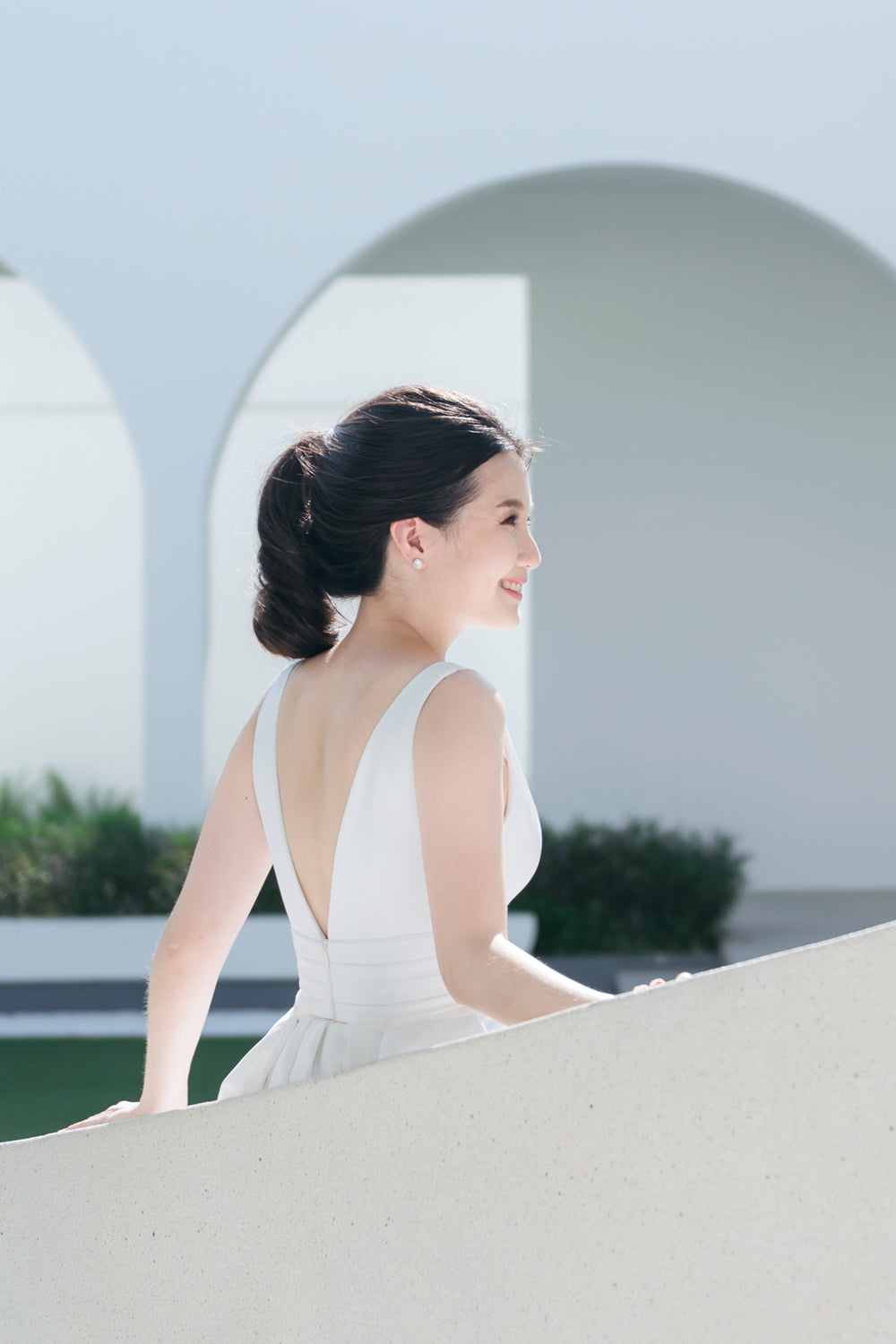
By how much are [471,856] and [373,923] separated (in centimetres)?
25

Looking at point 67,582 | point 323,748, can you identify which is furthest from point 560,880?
point 323,748

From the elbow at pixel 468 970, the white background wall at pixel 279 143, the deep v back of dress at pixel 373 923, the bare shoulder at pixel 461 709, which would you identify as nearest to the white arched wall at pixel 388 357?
the white background wall at pixel 279 143

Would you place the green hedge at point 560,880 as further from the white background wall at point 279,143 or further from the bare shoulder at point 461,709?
the bare shoulder at point 461,709

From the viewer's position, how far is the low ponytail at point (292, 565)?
1683 millimetres

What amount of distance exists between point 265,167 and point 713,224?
147 inches

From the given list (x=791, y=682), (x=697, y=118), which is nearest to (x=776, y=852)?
(x=791, y=682)

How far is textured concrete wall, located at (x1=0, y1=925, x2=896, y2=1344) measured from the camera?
1.10 meters

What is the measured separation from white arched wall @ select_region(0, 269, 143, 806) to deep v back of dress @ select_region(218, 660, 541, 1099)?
9700mm

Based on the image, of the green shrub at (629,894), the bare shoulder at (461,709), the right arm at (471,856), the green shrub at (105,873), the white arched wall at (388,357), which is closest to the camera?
the right arm at (471,856)

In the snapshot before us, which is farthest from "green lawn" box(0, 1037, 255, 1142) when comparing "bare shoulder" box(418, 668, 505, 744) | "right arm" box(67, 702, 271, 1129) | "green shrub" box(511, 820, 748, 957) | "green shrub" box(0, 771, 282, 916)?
"bare shoulder" box(418, 668, 505, 744)

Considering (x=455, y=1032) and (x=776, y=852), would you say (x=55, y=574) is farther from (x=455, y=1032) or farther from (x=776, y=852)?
(x=455, y=1032)

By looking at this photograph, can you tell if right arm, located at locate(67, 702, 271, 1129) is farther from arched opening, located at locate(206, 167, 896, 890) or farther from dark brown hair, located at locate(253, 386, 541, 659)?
arched opening, located at locate(206, 167, 896, 890)

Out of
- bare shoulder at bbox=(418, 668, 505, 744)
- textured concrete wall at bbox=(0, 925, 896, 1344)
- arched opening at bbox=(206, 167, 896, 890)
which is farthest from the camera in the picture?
arched opening at bbox=(206, 167, 896, 890)

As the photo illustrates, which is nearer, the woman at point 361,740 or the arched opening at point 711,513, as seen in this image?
the woman at point 361,740
